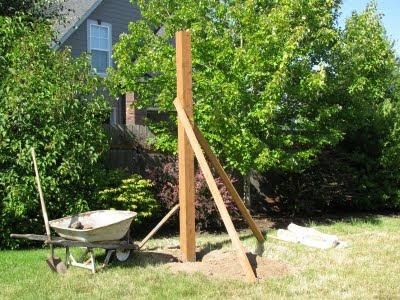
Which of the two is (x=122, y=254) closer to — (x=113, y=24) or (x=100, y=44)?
(x=100, y=44)

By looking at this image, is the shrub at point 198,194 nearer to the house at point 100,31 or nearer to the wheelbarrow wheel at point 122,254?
the wheelbarrow wheel at point 122,254

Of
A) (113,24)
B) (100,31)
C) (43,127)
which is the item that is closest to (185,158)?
(43,127)

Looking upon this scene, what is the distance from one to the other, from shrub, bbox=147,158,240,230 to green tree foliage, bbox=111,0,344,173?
2.11 feet

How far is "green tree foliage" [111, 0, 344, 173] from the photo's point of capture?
11.0 meters

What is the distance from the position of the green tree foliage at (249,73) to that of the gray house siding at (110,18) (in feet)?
24.0

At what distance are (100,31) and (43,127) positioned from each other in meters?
11.4

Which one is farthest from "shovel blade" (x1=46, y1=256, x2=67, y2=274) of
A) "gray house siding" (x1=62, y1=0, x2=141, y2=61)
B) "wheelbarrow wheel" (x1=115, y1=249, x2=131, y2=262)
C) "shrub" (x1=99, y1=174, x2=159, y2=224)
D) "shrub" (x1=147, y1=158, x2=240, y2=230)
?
"gray house siding" (x1=62, y1=0, x2=141, y2=61)

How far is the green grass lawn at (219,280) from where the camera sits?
256 inches

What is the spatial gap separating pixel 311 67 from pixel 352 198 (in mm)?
4193

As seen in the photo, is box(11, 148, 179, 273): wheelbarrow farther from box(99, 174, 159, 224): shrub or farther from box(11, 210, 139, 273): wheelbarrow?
box(99, 174, 159, 224): shrub

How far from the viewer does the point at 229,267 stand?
766 cm

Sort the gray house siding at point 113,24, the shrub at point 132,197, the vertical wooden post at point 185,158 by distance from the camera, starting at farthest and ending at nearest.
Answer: the gray house siding at point 113,24 < the shrub at point 132,197 < the vertical wooden post at point 185,158

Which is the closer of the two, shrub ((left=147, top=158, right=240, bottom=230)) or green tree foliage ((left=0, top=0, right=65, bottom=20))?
shrub ((left=147, top=158, right=240, bottom=230))

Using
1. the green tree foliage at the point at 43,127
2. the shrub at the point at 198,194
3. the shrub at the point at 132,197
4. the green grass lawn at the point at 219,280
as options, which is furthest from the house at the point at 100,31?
the green grass lawn at the point at 219,280
